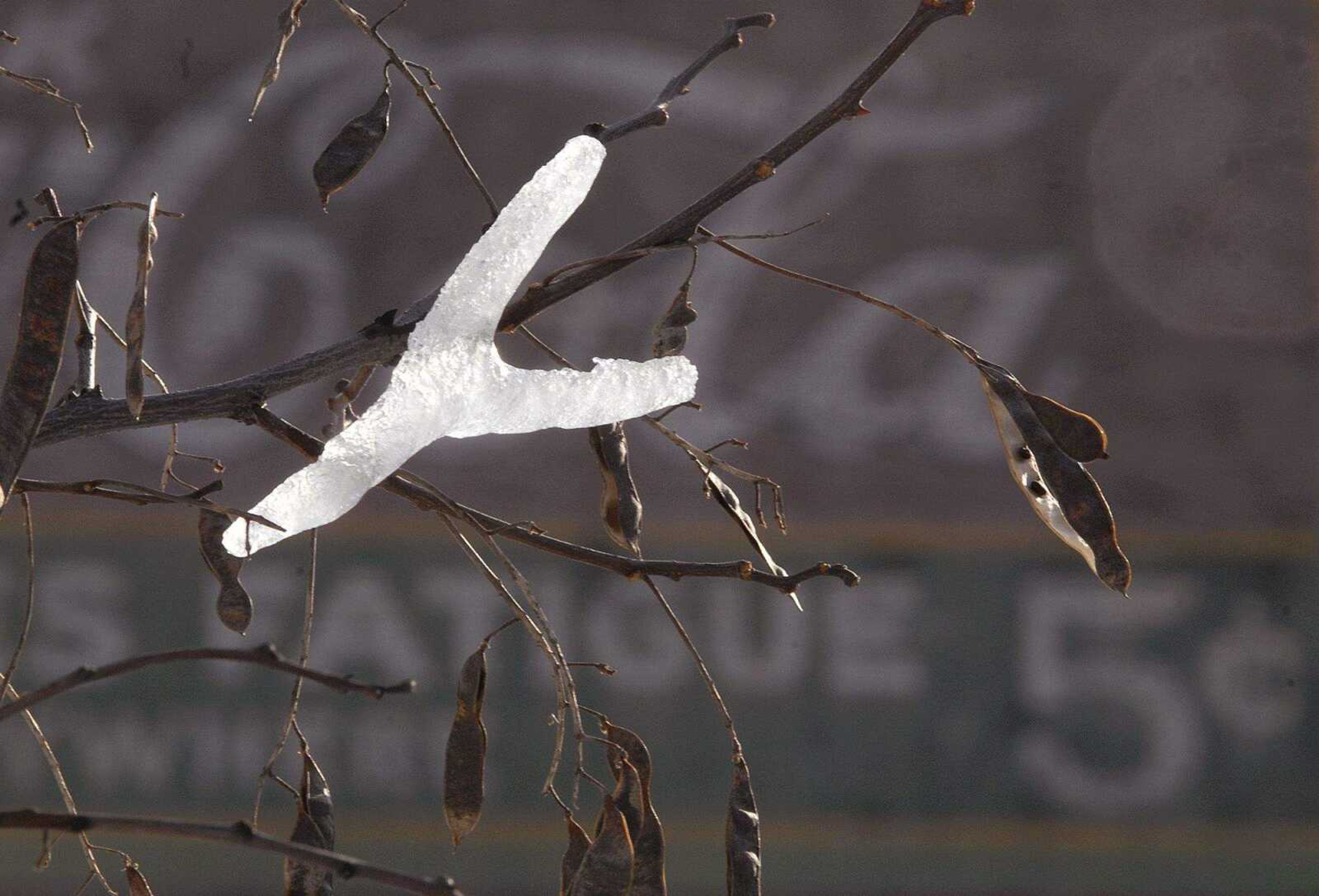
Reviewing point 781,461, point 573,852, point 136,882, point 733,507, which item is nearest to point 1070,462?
point 733,507

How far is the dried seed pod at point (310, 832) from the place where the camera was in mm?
507

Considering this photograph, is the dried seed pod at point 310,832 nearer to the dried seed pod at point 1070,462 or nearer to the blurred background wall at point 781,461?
the dried seed pod at point 1070,462

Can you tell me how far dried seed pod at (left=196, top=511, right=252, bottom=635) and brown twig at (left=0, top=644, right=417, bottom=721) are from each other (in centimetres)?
21

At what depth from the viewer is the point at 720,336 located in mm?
2354

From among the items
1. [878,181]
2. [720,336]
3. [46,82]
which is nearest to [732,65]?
[878,181]

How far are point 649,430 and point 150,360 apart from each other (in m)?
0.77

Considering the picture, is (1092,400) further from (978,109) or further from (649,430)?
(649,430)

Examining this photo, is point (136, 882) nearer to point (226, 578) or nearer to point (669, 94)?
point (226, 578)

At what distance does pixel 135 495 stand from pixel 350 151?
15 centimetres

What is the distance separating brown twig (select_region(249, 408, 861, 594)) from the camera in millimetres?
442

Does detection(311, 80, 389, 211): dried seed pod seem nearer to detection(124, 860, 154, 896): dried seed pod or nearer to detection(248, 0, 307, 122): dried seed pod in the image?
detection(248, 0, 307, 122): dried seed pod

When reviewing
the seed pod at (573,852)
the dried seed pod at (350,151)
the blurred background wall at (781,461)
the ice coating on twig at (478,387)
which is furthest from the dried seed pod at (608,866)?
the blurred background wall at (781,461)

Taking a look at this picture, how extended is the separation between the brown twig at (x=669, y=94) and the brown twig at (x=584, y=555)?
13cm

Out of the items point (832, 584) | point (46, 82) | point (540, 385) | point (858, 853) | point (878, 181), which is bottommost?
point (858, 853)
